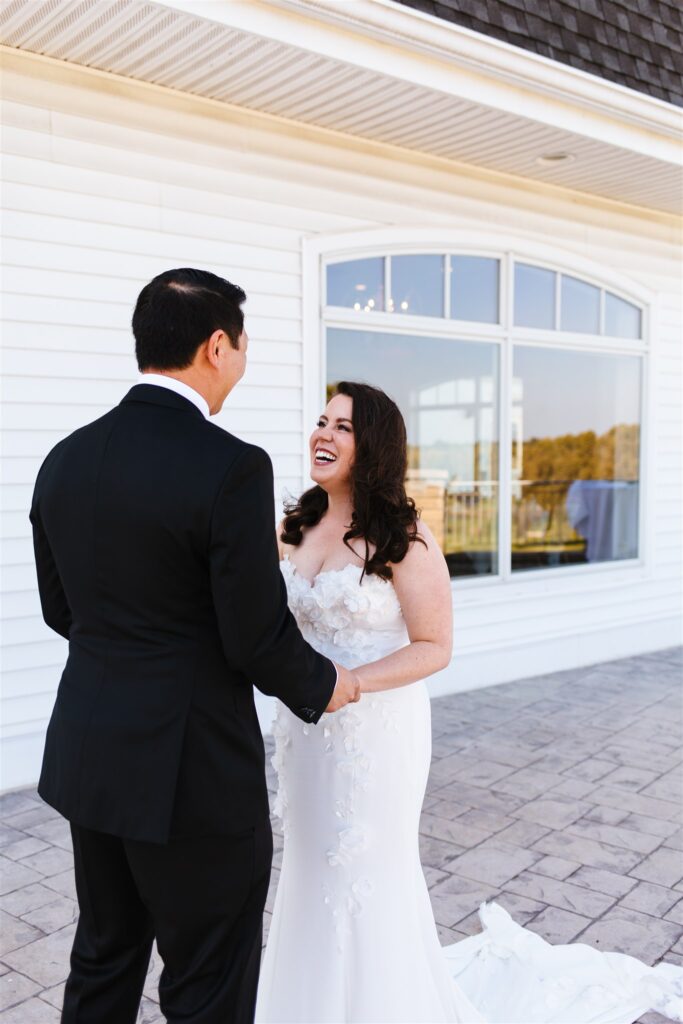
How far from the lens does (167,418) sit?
5.92 feet

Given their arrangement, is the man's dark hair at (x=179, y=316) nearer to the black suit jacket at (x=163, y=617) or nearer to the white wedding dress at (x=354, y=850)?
the black suit jacket at (x=163, y=617)

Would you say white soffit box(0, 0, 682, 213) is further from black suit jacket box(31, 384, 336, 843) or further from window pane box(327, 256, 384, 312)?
black suit jacket box(31, 384, 336, 843)

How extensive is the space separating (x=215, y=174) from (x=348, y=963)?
4039mm

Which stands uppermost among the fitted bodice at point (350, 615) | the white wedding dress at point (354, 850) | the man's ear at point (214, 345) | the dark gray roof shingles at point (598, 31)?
the dark gray roof shingles at point (598, 31)

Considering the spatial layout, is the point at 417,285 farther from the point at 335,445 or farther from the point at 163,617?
the point at 163,617

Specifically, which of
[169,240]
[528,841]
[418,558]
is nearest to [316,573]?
[418,558]

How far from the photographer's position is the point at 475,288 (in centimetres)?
652

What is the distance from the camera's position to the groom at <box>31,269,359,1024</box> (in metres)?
1.73

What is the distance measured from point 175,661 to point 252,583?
8.6 inches

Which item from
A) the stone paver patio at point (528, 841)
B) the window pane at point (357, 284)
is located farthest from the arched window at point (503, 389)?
the stone paver patio at point (528, 841)

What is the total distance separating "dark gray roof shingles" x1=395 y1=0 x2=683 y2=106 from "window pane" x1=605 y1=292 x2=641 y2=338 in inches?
73.9

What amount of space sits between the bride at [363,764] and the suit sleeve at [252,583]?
46 cm

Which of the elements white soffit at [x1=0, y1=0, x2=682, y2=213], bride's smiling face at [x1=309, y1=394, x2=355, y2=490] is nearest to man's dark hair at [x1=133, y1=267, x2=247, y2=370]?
bride's smiling face at [x1=309, y1=394, x2=355, y2=490]

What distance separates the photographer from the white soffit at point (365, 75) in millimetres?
3982
